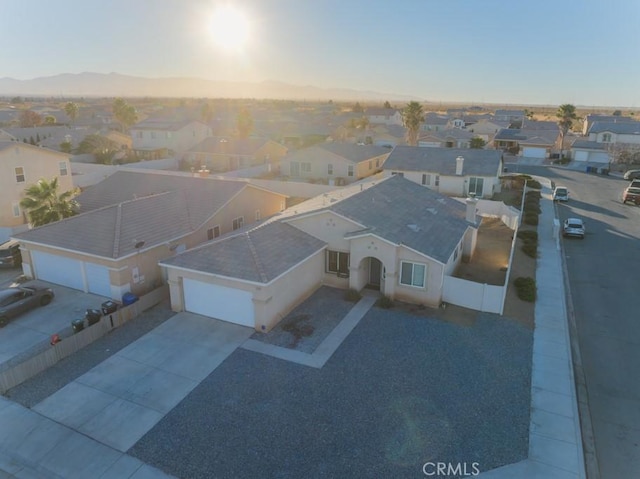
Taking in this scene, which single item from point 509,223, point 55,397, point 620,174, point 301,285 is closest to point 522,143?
Answer: point 620,174

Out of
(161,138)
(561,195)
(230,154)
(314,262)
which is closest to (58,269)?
(314,262)

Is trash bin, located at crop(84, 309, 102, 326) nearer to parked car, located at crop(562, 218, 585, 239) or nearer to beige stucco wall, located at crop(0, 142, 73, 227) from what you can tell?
beige stucco wall, located at crop(0, 142, 73, 227)

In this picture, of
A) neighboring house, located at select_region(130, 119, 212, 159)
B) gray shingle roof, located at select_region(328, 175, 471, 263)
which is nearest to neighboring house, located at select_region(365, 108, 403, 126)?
neighboring house, located at select_region(130, 119, 212, 159)

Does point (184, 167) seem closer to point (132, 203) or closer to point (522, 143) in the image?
point (132, 203)

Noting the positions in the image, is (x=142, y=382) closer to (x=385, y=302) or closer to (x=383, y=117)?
(x=385, y=302)

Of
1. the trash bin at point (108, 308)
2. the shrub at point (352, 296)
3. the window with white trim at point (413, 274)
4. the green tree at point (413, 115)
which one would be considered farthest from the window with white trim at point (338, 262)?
the green tree at point (413, 115)
